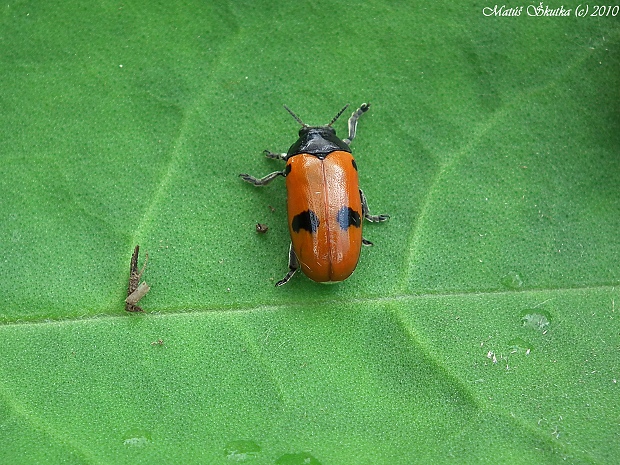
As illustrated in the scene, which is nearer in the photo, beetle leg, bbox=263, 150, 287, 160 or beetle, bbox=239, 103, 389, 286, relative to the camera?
beetle, bbox=239, 103, 389, 286

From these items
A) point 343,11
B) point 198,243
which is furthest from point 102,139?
point 343,11

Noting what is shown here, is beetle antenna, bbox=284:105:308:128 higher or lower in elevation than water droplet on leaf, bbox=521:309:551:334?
higher

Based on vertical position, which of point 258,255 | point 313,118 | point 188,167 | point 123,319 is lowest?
point 123,319

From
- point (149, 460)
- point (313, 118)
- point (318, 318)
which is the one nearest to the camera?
point (149, 460)

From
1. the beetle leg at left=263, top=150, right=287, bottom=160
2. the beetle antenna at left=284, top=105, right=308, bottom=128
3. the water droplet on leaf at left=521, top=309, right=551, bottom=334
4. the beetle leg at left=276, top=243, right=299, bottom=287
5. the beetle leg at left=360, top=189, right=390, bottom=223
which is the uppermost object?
the beetle antenna at left=284, top=105, right=308, bottom=128

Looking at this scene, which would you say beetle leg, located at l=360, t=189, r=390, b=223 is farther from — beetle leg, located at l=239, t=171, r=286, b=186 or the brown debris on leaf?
the brown debris on leaf

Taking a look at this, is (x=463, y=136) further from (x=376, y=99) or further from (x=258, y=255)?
(x=258, y=255)

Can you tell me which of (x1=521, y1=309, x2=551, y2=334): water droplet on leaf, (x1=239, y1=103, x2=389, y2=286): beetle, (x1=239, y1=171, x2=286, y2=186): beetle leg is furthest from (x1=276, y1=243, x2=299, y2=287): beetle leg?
(x1=521, y1=309, x2=551, y2=334): water droplet on leaf

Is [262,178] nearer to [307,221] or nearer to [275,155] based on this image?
[275,155]
